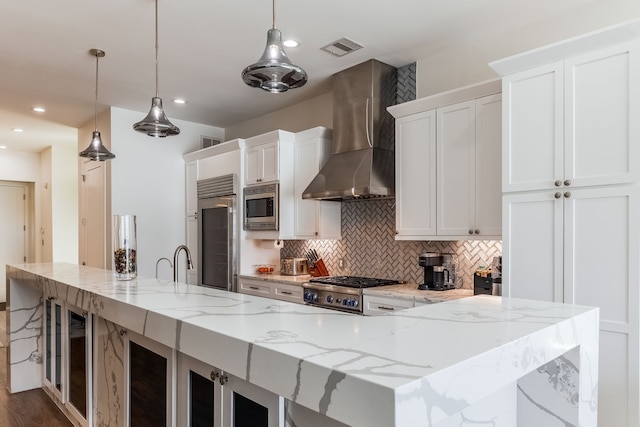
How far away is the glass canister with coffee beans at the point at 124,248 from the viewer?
2.79 meters

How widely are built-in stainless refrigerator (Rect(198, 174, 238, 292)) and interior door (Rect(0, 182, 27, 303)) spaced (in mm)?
5452

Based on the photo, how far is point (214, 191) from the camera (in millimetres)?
5102

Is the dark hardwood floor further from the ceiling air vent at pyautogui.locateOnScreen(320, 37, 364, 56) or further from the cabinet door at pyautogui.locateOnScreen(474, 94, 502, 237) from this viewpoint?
the ceiling air vent at pyautogui.locateOnScreen(320, 37, 364, 56)

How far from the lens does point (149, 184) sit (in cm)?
537

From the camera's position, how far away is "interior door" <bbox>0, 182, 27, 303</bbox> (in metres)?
8.38

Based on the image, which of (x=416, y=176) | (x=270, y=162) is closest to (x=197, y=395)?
(x=416, y=176)

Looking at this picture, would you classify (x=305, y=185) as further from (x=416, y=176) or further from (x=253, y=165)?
(x=416, y=176)

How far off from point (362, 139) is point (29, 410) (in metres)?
3.32

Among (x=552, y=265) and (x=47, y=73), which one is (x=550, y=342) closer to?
(x=552, y=265)

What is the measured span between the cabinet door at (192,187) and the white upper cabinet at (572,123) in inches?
154

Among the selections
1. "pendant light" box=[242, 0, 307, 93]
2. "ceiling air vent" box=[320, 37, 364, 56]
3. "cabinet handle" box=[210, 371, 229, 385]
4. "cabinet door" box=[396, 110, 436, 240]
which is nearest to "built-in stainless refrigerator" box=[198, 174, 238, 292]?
"ceiling air vent" box=[320, 37, 364, 56]

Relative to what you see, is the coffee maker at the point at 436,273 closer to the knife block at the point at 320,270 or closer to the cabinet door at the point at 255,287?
the knife block at the point at 320,270

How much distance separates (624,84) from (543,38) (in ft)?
3.20

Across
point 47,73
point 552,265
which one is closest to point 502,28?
point 552,265
